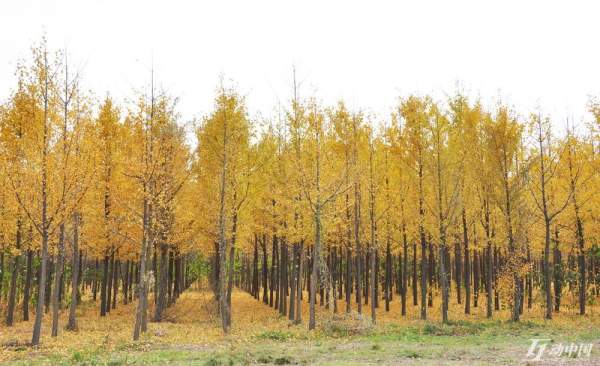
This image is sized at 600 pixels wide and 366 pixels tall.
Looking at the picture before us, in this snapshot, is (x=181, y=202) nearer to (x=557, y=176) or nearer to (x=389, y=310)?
(x=389, y=310)

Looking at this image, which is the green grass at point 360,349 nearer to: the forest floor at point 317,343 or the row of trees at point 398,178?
the forest floor at point 317,343

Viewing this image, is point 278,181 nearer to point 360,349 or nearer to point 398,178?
point 398,178

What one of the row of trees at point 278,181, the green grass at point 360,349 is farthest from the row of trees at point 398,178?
the green grass at point 360,349

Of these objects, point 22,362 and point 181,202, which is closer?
point 22,362

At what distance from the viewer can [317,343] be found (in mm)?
14367

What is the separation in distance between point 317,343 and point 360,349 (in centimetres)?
211

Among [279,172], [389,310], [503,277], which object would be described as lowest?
[389,310]

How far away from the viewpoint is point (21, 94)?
15266mm

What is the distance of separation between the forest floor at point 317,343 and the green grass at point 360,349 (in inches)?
0.9

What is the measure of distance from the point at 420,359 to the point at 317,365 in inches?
108

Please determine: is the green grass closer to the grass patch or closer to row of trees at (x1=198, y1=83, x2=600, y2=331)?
the grass patch

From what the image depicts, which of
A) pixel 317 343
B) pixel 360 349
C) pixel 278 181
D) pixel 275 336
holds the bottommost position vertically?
pixel 275 336

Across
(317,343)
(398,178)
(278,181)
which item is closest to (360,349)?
(317,343)

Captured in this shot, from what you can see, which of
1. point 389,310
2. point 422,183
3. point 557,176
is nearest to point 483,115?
point 422,183
